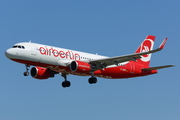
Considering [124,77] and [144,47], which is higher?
[144,47]

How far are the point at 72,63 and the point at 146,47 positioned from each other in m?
16.0

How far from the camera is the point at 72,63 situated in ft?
181

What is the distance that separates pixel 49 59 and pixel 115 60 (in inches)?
346

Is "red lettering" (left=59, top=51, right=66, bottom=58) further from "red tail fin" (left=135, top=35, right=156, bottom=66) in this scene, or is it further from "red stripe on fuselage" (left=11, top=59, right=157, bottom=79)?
"red tail fin" (left=135, top=35, right=156, bottom=66)

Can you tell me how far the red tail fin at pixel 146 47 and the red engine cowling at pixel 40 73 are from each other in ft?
45.3

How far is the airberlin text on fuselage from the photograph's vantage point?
178 ft

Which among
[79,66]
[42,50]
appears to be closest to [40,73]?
[42,50]

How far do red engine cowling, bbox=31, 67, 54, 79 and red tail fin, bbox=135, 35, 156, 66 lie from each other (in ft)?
45.3

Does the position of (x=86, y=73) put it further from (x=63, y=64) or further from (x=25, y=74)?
(x=25, y=74)

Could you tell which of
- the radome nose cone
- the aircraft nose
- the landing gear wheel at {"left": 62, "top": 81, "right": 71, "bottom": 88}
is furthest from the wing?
the radome nose cone

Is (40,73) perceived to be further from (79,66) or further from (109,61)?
(109,61)

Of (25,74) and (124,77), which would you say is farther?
(124,77)

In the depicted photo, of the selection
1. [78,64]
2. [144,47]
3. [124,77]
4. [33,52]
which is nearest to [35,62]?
[33,52]

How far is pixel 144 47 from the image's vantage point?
218 ft
